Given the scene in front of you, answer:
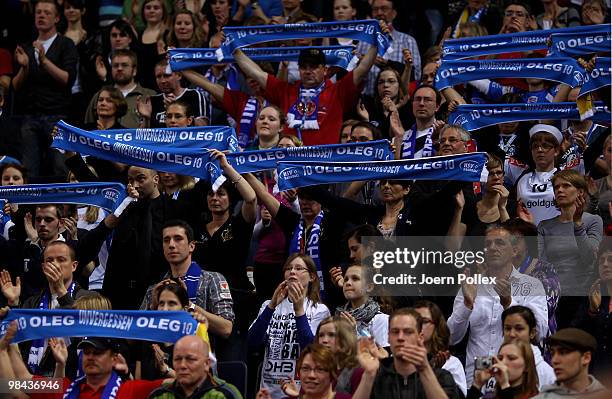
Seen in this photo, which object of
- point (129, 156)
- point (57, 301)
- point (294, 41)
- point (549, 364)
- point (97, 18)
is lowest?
point (549, 364)

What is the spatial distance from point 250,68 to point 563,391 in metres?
7.14

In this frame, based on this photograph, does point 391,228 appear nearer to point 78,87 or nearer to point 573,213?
point 573,213

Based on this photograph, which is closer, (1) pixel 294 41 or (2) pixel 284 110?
(2) pixel 284 110

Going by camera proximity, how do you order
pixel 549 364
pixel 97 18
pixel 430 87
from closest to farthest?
pixel 549 364 < pixel 430 87 < pixel 97 18

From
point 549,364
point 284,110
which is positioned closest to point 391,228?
point 549,364

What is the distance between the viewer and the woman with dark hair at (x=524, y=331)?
11586mm

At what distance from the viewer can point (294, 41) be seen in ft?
59.2

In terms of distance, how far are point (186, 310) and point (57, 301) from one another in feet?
4.89

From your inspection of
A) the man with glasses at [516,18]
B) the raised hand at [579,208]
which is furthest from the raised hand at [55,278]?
the man with glasses at [516,18]

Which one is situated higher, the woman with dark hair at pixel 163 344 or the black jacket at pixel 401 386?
the woman with dark hair at pixel 163 344

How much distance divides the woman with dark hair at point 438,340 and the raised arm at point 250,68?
17.4ft

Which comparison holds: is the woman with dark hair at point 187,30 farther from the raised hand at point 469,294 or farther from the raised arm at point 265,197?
the raised hand at point 469,294

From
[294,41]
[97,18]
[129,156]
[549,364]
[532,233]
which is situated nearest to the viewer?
[549,364]

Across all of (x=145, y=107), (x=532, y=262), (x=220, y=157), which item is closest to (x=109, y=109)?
(x=145, y=107)
